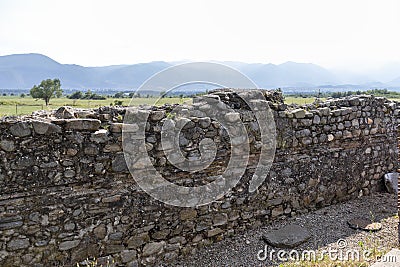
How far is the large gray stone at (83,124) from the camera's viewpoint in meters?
5.00

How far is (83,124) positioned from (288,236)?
432 centimetres

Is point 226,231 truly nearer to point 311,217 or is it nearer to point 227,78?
point 311,217

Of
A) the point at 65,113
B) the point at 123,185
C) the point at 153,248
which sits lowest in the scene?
the point at 153,248

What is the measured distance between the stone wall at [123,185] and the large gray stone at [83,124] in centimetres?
1

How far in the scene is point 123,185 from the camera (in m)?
5.46

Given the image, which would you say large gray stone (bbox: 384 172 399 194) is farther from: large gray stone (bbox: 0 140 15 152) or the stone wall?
large gray stone (bbox: 0 140 15 152)

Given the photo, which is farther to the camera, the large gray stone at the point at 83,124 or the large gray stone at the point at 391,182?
the large gray stone at the point at 391,182

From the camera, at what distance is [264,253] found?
6.20 m

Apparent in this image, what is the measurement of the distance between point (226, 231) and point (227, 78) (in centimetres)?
305

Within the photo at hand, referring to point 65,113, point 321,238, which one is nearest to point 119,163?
point 65,113

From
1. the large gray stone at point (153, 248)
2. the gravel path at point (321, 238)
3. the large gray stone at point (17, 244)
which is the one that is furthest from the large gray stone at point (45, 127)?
the gravel path at point (321, 238)

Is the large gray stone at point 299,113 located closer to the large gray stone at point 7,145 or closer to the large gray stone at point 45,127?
the large gray stone at point 45,127

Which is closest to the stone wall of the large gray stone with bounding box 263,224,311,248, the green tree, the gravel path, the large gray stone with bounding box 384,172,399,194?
the gravel path

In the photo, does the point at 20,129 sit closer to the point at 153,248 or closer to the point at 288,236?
the point at 153,248
